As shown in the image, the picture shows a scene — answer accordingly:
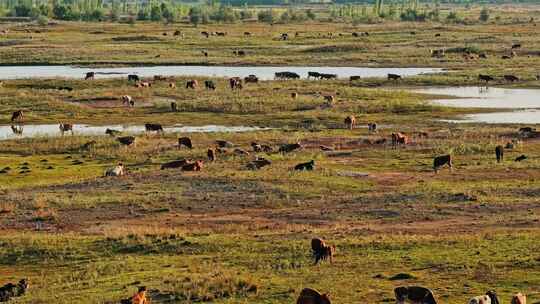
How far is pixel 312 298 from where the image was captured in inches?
773

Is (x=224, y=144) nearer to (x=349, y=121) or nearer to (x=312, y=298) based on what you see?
(x=349, y=121)

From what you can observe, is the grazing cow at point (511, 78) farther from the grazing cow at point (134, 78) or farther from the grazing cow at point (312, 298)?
the grazing cow at point (312, 298)

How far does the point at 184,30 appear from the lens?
431 feet

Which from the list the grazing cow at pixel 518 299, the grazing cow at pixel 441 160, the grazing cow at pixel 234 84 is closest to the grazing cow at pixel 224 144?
the grazing cow at pixel 441 160

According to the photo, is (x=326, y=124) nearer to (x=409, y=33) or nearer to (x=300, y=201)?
(x=300, y=201)

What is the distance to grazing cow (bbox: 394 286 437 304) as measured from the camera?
20109 millimetres

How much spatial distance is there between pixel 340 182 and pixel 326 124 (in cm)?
1777

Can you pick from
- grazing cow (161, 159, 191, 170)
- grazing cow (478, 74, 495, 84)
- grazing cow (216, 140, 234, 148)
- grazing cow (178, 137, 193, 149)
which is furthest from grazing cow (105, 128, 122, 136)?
grazing cow (478, 74, 495, 84)

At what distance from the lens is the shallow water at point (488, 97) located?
209ft

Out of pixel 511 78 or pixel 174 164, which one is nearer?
pixel 174 164

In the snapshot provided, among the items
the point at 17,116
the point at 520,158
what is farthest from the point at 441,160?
the point at 17,116

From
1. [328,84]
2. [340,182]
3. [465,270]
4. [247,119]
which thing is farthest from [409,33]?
[465,270]

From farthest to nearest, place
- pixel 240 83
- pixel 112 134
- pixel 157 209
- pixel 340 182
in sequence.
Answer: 1. pixel 240 83
2. pixel 112 134
3. pixel 340 182
4. pixel 157 209

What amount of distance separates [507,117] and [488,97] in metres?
10.7
